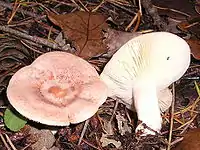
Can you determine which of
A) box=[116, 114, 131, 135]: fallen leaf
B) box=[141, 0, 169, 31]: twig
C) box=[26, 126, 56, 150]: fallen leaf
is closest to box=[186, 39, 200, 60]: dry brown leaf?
box=[141, 0, 169, 31]: twig

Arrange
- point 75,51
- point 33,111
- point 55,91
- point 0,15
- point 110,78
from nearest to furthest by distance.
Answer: point 33,111, point 55,91, point 110,78, point 75,51, point 0,15

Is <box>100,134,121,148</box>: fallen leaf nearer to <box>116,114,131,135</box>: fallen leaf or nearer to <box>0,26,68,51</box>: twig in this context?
<box>116,114,131,135</box>: fallen leaf

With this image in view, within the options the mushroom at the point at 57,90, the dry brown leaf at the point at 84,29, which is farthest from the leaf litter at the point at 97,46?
the mushroom at the point at 57,90

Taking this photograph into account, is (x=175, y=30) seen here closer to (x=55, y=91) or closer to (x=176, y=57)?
(x=176, y=57)

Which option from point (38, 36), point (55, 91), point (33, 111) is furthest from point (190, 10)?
point (33, 111)

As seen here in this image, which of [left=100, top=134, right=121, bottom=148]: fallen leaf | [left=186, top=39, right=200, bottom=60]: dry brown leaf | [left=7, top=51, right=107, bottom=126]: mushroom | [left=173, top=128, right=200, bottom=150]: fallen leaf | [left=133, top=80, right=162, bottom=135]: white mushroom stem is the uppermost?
[left=186, top=39, right=200, bottom=60]: dry brown leaf

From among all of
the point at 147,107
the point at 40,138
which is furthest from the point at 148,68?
the point at 40,138
